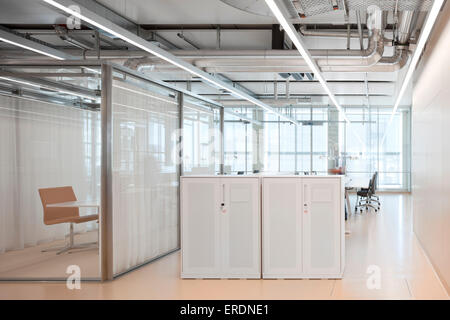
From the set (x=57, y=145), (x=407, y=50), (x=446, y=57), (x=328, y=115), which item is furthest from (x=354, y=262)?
(x=328, y=115)

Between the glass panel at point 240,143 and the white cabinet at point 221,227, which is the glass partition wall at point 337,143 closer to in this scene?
the glass panel at point 240,143

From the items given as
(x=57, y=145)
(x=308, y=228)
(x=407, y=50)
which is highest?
(x=407, y=50)

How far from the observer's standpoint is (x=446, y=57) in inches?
194

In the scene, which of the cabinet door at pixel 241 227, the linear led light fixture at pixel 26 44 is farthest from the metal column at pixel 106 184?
the cabinet door at pixel 241 227

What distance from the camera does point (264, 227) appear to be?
5.55 m

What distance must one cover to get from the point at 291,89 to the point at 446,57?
942cm

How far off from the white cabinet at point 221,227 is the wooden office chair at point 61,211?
1666 mm

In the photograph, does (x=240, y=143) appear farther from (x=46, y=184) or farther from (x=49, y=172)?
(x=46, y=184)

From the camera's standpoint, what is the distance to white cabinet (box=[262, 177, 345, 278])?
5.46 m

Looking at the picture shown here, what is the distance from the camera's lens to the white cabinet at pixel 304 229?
17.9ft

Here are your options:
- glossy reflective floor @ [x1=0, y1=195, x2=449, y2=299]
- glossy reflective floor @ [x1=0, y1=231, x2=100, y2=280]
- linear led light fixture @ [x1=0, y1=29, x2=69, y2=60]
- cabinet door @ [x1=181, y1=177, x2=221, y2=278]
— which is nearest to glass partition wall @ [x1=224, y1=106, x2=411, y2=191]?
glossy reflective floor @ [x1=0, y1=195, x2=449, y2=299]

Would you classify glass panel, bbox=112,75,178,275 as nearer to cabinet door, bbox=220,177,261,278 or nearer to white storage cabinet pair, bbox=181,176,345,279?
white storage cabinet pair, bbox=181,176,345,279

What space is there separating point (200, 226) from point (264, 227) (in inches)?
31.7
